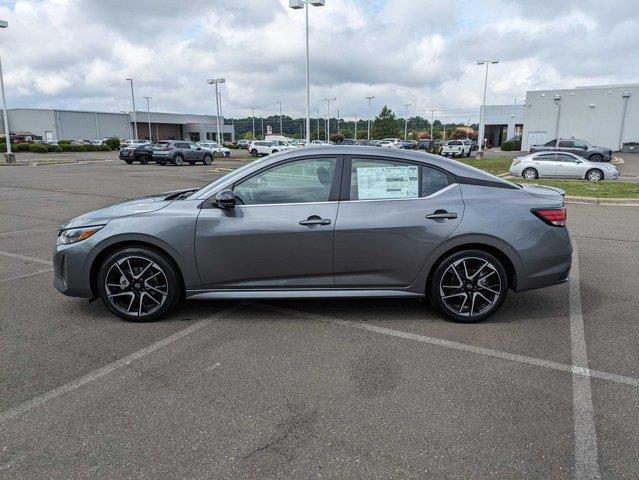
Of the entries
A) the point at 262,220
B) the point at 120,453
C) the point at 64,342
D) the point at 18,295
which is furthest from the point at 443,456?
the point at 18,295

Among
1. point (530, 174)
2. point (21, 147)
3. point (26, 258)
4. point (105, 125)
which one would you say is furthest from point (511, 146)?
point (105, 125)

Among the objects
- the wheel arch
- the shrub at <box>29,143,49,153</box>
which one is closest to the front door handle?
the wheel arch

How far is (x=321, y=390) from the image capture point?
333cm

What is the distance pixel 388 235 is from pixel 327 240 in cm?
54

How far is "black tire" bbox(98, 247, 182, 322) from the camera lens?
440 cm

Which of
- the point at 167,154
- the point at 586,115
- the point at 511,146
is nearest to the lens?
the point at 167,154

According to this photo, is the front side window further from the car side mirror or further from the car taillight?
the car taillight

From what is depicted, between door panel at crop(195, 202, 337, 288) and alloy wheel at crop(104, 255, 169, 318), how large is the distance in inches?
16.7

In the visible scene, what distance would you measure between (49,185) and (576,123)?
47.8 metres

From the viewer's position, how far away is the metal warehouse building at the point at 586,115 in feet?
151

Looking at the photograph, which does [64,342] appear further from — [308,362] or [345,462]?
[345,462]

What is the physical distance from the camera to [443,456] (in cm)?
265

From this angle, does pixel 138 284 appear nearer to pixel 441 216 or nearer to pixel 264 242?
pixel 264 242

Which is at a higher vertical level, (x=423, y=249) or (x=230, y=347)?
(x=423, y=249)
